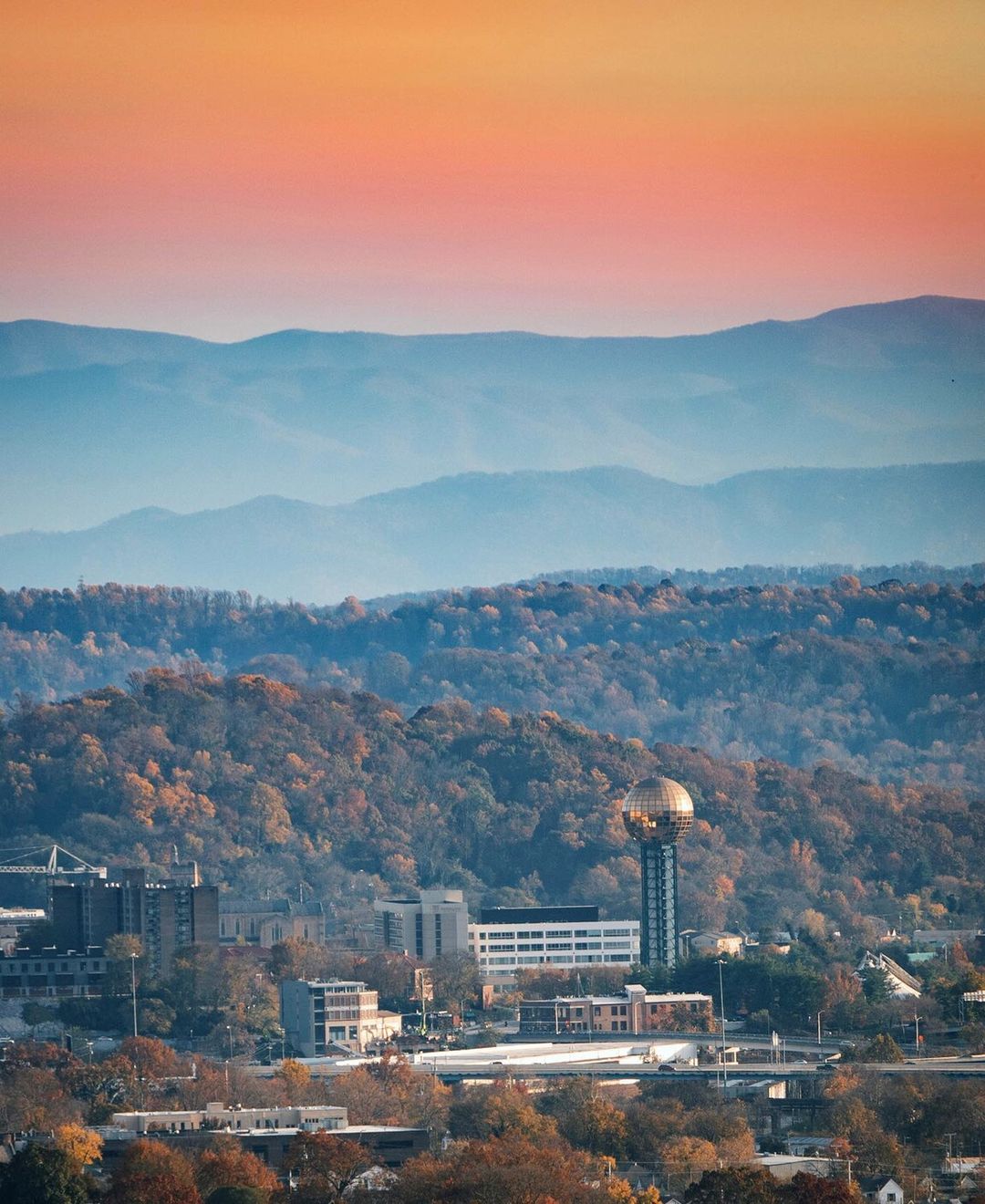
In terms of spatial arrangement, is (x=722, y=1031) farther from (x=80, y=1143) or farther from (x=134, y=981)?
(x=80, y=1143)

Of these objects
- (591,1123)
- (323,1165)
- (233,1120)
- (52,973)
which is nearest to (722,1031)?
(52,973)

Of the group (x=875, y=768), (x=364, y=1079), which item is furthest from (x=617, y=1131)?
(x=875, y=768)

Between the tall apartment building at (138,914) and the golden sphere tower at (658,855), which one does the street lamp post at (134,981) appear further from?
the golden sphere tower at (658,855)

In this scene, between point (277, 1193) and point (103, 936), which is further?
point (103, 936)

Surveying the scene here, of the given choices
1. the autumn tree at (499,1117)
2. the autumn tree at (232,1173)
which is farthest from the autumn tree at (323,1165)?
the autumn tree at (499,1117)

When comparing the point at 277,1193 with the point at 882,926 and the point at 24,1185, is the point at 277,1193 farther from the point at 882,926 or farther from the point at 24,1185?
the point at 882,926

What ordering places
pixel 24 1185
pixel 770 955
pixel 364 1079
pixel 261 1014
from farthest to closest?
pixel 770 955 < pixel 261 1014 < pixel 364 1079 < pixel 24 1185
